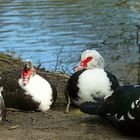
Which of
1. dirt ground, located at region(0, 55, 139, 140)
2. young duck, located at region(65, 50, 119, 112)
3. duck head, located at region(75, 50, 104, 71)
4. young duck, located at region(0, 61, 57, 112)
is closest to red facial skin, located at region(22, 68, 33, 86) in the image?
young duck, located at region(0, 61, 57, 112)

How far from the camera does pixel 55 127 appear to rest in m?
5.79

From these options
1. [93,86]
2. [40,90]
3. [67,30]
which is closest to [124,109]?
[93,86]

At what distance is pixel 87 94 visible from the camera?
684 cm

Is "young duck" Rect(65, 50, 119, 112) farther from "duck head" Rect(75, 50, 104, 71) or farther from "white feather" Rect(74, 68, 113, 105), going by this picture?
"duck head" Rect(75, 50, 104, 71)

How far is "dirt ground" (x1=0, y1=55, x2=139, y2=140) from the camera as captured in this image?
548 centimetres

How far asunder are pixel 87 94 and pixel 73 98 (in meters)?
→ 0.30

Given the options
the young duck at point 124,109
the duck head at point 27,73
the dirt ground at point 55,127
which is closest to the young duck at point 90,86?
the dirt ground at point 55,127

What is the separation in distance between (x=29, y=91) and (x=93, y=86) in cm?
76

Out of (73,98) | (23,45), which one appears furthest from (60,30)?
(73,98)

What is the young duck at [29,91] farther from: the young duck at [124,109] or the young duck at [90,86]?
the young duck at [124,109]

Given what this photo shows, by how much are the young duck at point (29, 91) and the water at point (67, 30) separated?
2.73 metres

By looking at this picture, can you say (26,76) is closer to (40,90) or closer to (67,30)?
(40,90)

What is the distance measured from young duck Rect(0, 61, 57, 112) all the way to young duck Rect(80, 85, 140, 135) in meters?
1.00

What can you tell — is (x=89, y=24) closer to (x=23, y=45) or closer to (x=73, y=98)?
(x=23, y=45)
